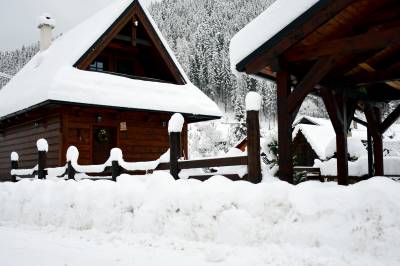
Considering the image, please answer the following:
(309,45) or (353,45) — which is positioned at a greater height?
(309,45)

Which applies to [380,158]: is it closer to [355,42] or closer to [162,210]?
[355,42]

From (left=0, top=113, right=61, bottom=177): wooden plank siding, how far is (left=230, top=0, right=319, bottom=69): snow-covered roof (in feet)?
26.1

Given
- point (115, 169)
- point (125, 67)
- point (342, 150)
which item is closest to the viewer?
point (342, 150)

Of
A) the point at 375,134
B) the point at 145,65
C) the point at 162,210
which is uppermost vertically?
the point at 145,65

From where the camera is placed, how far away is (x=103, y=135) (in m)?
13.4

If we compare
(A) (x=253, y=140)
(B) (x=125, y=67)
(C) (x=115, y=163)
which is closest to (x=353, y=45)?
(A) (x=253, y=140)

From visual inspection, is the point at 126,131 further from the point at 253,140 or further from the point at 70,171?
the point at 253,140

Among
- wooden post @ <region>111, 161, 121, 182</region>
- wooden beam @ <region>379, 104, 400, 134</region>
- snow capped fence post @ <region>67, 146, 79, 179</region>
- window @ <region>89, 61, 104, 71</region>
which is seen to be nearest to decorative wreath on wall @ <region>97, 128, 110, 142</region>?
window @ <region>89, 61, 104, 71</region>

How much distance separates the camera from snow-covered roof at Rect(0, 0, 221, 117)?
39.1 feet

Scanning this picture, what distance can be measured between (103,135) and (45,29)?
31.5 feet

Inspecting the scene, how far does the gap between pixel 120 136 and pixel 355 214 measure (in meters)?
10.2

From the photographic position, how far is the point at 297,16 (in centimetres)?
561

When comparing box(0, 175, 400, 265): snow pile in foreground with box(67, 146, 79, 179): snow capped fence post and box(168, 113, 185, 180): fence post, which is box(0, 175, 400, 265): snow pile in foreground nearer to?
box(168, 113, 185, 180): fence post

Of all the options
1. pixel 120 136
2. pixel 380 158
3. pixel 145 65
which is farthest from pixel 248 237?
pixel 145 65
